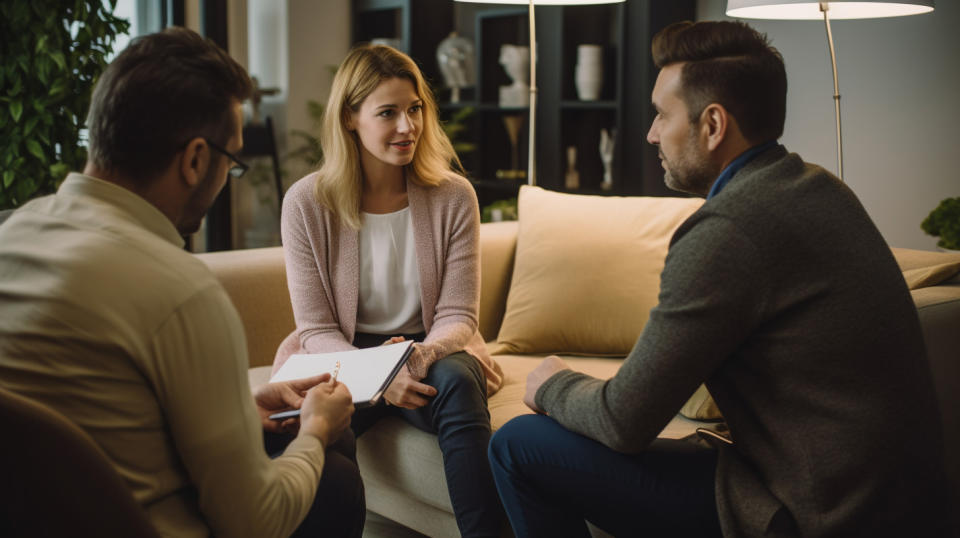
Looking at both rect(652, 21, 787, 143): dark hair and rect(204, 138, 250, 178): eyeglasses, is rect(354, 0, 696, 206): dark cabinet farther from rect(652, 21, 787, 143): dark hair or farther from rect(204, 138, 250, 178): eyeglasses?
rect(204, 138, 250, 178): eyeglasses

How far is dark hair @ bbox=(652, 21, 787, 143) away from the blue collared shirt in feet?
0.04

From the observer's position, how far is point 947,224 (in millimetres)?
2484

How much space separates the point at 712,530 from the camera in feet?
4.42

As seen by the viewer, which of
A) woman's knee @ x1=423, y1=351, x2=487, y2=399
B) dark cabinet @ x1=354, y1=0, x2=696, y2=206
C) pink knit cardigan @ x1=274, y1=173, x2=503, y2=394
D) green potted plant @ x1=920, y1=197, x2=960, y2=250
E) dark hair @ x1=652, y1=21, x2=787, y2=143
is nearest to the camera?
dark hair @ x1=652, y1=21, x2=787, y2=143

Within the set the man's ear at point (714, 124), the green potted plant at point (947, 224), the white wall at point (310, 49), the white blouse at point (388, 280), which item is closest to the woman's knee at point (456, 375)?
the white blouse at point (388, 280)

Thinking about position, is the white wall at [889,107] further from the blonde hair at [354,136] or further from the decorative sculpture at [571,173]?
the blonde hair at [354,136]

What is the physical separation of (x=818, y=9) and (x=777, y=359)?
1.62m

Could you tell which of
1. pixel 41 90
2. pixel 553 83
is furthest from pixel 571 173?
pixel 41 90

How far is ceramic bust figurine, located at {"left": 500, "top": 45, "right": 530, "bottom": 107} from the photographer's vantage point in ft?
14.4

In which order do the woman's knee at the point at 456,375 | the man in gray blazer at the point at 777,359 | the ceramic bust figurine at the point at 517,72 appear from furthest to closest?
the ceramic bust figurine at the point at 517,72 → the woman's knee at the point at 456,375 → the man in gray blazer at the point at 777,359

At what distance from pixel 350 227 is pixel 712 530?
1.14 metres

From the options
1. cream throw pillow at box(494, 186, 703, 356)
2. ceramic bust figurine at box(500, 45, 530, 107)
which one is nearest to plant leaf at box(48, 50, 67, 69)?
cream throw pillow at box(494, 186, 703, 356)

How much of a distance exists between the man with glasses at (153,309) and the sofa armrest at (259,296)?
129 centimetres

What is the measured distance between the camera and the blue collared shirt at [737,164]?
1.34 m
